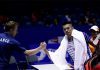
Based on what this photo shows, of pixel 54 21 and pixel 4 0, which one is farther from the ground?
pixel 4 0

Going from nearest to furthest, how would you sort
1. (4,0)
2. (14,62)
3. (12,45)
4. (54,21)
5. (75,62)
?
(12,45)
(75,62)
(14,62)
(54,21)
(4,0)

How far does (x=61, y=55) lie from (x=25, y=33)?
16.5 ft

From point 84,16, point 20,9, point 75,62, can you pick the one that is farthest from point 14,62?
point 20,9

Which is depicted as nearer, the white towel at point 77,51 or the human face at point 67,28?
the human face at point 67,28

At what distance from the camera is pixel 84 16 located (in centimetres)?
1570

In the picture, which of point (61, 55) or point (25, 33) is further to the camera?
point (25, 33)

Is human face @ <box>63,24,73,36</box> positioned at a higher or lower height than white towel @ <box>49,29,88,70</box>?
higher

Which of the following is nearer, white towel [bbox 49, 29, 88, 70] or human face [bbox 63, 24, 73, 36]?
human face [bbox 63, 24, 73, 36]

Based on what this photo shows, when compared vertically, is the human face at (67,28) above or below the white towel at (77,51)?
above

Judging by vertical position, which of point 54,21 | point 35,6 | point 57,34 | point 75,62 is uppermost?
point 35,6

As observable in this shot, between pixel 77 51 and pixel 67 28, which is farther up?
pixel 67 28

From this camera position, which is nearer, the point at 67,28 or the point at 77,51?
the point at 67,28

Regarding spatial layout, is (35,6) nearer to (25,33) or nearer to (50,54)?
(25,33)

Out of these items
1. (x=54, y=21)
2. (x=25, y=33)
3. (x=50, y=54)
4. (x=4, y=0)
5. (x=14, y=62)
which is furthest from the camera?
(x=4, y=0)
